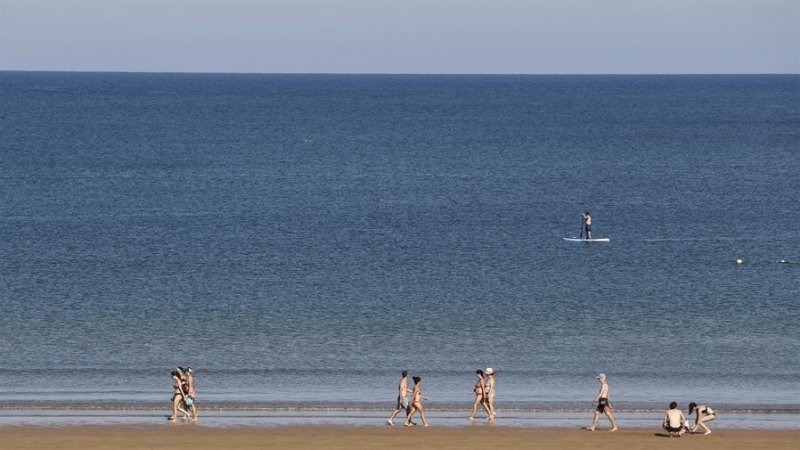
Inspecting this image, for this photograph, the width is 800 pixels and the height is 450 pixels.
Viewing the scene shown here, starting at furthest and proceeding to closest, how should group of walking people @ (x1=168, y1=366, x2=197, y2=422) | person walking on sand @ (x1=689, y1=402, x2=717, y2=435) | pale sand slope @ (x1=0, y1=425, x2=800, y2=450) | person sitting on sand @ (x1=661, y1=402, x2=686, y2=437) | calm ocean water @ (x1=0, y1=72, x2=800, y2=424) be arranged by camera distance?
1. calm ocean water @ (x1=0, y1=72, x2=800, y2=424)
2. group of walking people @ (x1=168, y1=366, x2=197, y2=422)
3. person walking on sand @ (x1=689, y1=402, x2=717, y2=435)
4. person sitting on sand @ (x1=661, y1=402, x2=686, y2=437)
5. pale sand slope @ (x1=0, y1=425, x2=800, y2=450)

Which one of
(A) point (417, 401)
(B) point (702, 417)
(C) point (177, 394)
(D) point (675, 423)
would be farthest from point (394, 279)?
(D) point (675, 423)

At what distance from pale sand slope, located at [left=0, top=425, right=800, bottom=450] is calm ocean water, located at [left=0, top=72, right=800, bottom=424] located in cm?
418

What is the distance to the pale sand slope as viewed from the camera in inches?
1099

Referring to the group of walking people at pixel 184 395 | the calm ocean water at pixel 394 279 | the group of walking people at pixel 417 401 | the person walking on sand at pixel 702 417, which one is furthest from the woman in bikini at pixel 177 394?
the person walking on sand at pixel 702 417

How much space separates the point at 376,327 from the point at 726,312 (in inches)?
558

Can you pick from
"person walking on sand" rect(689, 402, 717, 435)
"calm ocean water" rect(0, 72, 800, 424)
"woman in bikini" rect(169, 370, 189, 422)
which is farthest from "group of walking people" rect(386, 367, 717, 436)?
"woman in bikini" rect(169, 370, 189, 422)

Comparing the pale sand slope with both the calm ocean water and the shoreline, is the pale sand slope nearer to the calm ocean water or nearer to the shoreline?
the shoreline

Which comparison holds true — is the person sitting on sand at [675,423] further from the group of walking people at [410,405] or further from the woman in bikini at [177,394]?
the woman in bikini at [177,394]

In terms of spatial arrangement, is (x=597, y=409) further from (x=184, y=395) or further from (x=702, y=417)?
(x=184, y=395)

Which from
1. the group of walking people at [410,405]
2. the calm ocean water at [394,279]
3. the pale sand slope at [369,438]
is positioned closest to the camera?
the pale sand slope at [369,438]

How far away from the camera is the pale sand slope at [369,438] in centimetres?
2792

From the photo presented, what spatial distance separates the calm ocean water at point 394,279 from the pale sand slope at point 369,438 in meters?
4.18

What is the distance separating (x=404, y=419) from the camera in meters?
32.2

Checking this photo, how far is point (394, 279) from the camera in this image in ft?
194
